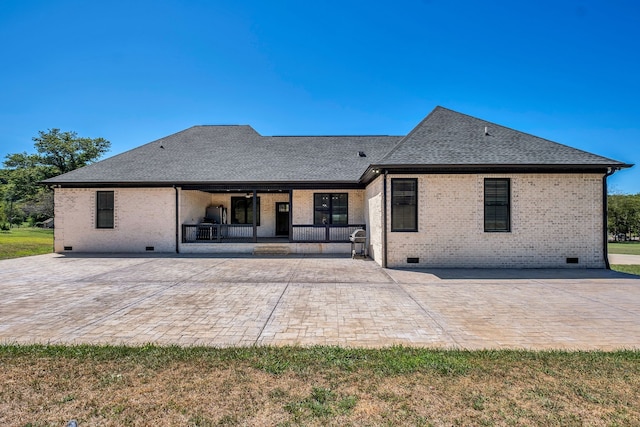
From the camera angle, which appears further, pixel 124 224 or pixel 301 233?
pixel 301 233

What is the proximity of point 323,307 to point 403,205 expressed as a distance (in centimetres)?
595

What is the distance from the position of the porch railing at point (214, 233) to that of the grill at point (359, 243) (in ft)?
17.4

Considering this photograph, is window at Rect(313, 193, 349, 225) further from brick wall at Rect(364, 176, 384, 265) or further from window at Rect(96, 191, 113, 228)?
window at Rect(96, 191, 113, 228)

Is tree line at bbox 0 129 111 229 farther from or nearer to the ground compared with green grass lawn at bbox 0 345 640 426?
farther from the ground

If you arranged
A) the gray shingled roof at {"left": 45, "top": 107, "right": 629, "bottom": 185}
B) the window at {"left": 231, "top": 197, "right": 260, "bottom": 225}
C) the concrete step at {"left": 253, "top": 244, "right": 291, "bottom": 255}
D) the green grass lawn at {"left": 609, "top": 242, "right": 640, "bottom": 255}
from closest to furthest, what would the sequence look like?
1. the gray shingled roof at {"left": 45, "top": 107, "right": 629, "bottom": 185}
2. the concrete step at {"left": 253, "top": 244, "right": 291, "bottom": 255}
3. the green grass lawn at {"left": 609, "top": 242, "right": 640, "bottom": 255}
4. the window at {"left": 231, "top": 197, "right": 260, "bottom": 225}

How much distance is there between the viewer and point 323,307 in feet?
20.3

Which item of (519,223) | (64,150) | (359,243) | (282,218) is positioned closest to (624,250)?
(519,223)

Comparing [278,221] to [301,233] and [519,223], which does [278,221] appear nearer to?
[301,233]

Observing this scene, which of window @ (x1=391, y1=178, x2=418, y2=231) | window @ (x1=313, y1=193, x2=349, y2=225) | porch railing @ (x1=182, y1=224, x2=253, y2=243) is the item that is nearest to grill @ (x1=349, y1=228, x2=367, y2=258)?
window @ (x1=313, y1=193, x2=349, y2=225)

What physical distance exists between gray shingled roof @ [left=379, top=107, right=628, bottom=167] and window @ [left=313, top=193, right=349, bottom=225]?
4.87 meters

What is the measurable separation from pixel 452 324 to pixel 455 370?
1.78 metres

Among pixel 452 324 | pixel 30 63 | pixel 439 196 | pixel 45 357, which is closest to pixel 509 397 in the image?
pixel 452 324

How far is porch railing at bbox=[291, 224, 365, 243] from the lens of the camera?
48.8 ft

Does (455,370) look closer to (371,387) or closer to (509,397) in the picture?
(509,397)
